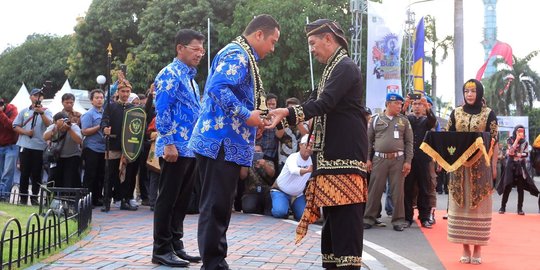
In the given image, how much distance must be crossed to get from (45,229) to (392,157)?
561 cm

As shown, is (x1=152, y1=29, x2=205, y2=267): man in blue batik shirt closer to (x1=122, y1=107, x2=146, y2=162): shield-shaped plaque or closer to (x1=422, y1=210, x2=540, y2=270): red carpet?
(x1=422, y1=210, x2=540, y2=270): red carpet

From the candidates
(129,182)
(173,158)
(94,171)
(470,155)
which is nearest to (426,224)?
(470,155)

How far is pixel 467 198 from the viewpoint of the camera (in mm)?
6949

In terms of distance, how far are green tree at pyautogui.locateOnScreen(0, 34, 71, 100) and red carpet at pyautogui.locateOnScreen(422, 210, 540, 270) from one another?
47.1 metres

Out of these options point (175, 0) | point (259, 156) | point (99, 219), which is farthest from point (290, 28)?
point (99, 219)

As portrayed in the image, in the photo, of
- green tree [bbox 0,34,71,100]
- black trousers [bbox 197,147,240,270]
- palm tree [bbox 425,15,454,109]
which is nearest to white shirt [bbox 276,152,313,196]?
black trousers [bbox 197,147,240,270]

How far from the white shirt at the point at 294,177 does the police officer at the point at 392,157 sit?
3.51 ft

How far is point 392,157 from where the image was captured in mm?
9867

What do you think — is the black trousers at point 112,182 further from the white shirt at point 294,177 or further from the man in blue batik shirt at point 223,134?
the man in blue batik shirt at point 223,134

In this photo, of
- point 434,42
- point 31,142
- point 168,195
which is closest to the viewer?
point 168,195

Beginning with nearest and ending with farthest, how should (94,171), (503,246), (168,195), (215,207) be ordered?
1. (215,207)
2. (168,195)
3. (503,246)
4. (94,171)

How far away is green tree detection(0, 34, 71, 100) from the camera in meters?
53.7

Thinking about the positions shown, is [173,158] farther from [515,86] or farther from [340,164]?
[515,86]

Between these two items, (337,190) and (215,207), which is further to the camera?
(215,207)
